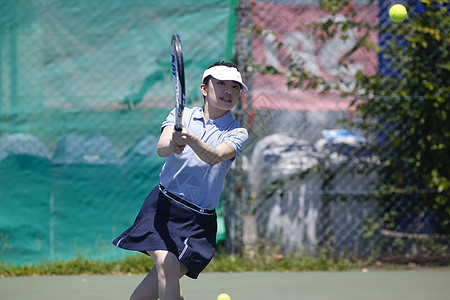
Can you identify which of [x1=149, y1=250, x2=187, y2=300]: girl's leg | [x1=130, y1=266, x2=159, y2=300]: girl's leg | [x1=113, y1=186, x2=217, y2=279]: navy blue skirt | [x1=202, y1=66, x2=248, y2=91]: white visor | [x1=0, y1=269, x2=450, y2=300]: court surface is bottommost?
[x1=0, y1=269, x2=450, y2=300]: court surface

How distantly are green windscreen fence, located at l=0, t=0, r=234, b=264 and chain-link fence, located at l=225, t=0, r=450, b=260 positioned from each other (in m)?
0.77

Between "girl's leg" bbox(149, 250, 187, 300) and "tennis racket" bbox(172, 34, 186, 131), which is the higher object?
"tennis racket" bbox(172, 34, 186, 131)

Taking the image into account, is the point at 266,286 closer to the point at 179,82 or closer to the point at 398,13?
the point at 398,13

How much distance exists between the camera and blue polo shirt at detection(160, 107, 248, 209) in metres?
3.09

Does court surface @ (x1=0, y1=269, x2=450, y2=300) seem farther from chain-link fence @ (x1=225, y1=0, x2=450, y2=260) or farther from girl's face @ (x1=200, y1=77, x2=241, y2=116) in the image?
girl's face @ (x1=200, y1=77, x2=241, y2=116)

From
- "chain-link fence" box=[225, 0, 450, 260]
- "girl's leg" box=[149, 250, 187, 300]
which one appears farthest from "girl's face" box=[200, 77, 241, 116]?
"chain-link fence" box=[225, 0, 450, 260]

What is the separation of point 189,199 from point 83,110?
8.43ft

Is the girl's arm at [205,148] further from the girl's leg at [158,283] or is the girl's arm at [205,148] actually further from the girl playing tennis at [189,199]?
the girl's leg at [158,283]

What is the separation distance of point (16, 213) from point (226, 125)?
2.70 metres

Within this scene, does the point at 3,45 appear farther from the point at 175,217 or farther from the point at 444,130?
the point at 444,130

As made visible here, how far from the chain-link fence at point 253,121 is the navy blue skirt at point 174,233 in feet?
7.75

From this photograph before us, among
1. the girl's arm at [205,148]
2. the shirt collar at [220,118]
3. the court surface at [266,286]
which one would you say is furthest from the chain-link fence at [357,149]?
the girl's arm at [205,148]

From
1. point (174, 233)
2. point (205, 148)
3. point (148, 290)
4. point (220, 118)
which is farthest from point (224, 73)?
point (148, 290)

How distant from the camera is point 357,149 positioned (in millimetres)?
6008
